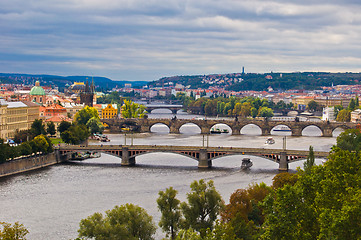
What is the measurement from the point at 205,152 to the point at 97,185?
13098mm

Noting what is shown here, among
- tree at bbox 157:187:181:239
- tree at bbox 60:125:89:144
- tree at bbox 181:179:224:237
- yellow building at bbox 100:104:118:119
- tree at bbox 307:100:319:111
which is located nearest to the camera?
tree at bbox 157:187:181:239

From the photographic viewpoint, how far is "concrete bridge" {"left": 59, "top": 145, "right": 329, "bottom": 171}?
182 ft

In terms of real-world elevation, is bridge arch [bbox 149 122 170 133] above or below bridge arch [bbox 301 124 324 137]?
above

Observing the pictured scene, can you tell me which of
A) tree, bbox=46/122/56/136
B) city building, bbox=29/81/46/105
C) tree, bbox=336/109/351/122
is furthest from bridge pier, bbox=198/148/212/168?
tree, bbox=336/109/351/122

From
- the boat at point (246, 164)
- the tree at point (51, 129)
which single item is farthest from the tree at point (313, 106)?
the boat at point (246, 164)

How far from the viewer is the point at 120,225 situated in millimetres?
26109

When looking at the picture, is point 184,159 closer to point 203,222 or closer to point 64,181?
point 64,181

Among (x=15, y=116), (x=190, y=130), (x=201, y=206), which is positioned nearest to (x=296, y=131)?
(x=190, y=130)

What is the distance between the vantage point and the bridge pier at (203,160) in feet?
187

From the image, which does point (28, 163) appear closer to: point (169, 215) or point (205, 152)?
point (205, 152)

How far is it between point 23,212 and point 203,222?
44.7ft

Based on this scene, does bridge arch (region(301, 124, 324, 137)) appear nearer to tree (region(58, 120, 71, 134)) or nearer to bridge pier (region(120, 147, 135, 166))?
tree (region(58, 120, 71, 134))

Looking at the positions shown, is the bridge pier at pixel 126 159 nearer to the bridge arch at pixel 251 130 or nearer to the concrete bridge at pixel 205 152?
the concrete bridge at pixel 205 152

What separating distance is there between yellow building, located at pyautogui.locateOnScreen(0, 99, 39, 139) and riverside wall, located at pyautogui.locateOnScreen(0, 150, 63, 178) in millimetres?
9440
